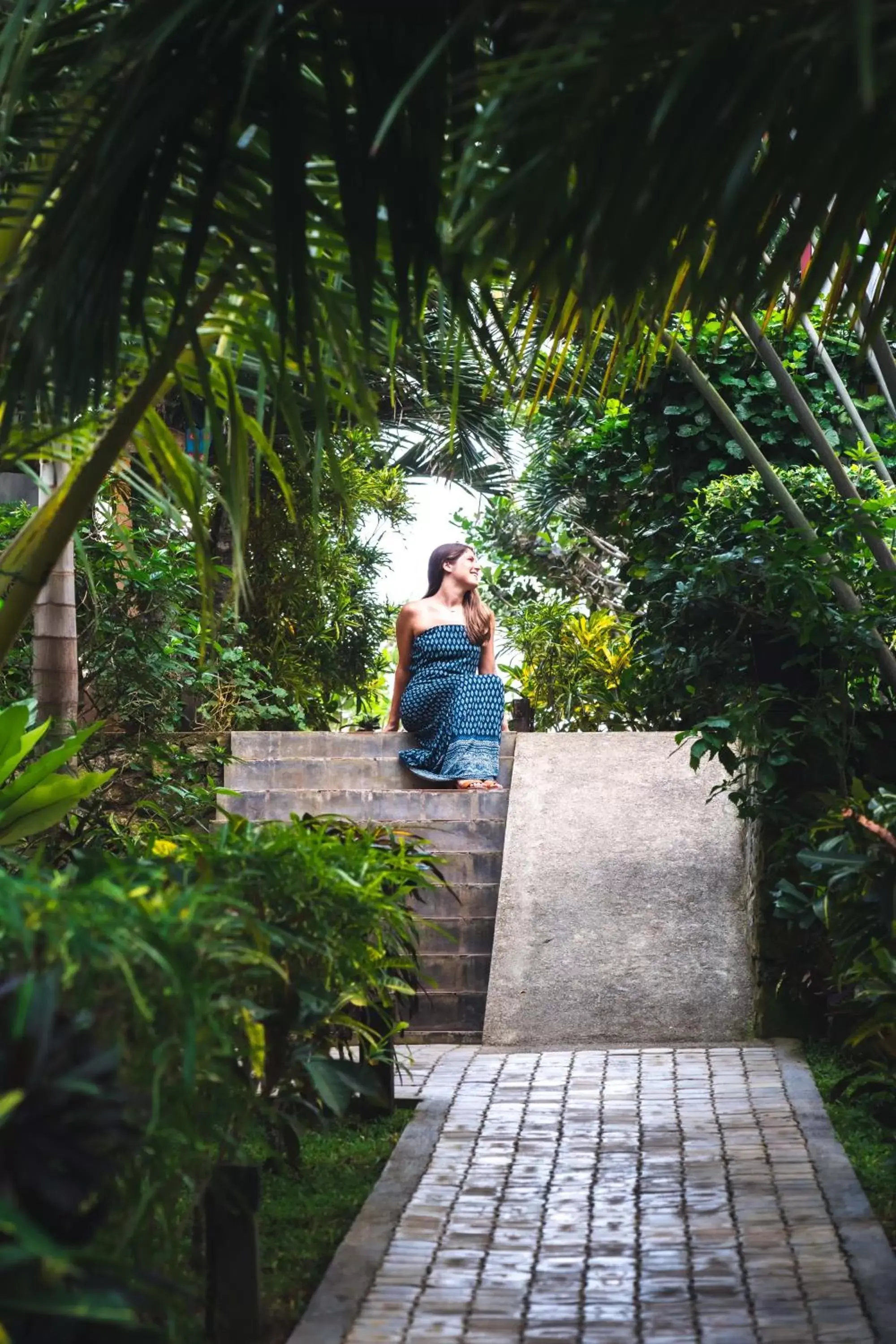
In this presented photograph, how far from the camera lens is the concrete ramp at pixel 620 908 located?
671 centimetres

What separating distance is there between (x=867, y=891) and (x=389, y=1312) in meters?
1.74

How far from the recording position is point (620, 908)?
733 centimetres

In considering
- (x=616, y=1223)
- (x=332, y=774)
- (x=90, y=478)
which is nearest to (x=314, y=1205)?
(x=616, y=1223)

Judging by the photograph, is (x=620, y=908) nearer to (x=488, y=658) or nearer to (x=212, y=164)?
(x=488, y=658)

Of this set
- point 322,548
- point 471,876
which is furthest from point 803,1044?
point 322,548

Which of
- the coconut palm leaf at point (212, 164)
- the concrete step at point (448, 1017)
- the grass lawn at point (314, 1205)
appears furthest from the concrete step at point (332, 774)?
the coconut palm leaf at point (212, 164)

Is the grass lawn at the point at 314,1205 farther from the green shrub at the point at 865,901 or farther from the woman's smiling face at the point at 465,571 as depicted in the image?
the woman's smiling face at the point at 465,571

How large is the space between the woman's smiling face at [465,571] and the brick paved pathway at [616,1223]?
14.9 feet

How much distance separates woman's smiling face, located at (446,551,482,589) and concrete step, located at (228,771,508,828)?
1745mm

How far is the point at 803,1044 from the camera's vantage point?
6.35 metres

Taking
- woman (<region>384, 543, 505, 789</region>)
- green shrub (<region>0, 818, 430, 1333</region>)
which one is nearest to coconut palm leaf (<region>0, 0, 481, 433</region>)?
green shrub (<region>0, 818, 430, 1333</region>)

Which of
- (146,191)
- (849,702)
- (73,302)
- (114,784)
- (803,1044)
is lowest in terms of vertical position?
(803,1044)

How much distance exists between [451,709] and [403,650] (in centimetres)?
63

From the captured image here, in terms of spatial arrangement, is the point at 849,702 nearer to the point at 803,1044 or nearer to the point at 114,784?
the point at 803,1044
